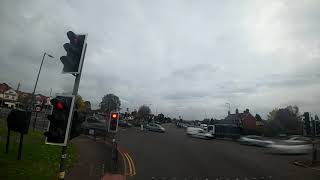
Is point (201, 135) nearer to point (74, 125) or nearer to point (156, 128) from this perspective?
point (156, 128)

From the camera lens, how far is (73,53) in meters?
7.25

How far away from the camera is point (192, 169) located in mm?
17266

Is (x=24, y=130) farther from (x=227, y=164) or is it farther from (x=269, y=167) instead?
(x=269, y=167)

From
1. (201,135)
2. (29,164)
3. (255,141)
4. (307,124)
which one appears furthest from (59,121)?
(201,135)

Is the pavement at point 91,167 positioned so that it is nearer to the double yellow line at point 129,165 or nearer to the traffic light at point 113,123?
the double yellow line at point 129,165

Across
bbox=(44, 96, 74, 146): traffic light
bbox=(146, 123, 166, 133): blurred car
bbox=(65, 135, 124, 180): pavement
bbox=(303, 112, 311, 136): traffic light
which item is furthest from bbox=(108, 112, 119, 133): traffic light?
bbox=(146, 123, 166, 133): blurred car

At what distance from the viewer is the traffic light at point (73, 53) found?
7.16 meters

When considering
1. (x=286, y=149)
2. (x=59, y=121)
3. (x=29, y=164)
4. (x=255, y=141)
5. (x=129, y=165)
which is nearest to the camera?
(x=59, y=121)

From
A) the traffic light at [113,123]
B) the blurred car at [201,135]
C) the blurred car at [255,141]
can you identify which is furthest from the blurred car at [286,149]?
the traffic light at [113,123]

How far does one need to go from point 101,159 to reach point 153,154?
541 cm

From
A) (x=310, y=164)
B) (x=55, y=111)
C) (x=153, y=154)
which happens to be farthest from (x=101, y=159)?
(x=310, y=164)

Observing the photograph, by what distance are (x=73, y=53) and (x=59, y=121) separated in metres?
1.76

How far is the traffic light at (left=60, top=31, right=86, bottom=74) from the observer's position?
7.16 metres

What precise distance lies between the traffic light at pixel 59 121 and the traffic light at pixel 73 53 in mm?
774
